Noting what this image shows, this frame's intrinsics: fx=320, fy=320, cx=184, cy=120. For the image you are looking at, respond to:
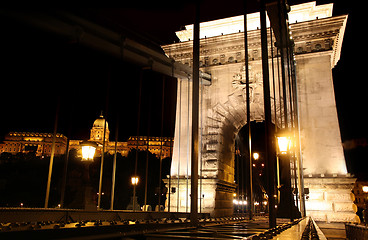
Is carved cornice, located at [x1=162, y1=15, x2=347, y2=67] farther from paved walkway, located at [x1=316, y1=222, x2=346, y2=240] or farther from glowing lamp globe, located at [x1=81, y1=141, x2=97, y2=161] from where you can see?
glowing lamp globe, located at [x1=81, y1=141, x2=97, y2=161]

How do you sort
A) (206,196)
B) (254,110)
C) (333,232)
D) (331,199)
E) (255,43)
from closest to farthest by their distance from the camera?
(333,232)
(331,199)
(206,196)
(255,43)
(254,110)

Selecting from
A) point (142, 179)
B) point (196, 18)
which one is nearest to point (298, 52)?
point (196, 18)

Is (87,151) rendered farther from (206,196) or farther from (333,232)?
(206,196)

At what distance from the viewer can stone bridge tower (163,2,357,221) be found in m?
12.7

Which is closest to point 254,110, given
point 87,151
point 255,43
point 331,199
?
point 255,43

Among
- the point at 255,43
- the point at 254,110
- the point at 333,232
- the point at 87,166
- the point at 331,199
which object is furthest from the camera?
the point at 254,110

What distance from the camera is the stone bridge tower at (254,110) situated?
1267cm

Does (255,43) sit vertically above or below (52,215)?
above

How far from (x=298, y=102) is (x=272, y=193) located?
1043 cm

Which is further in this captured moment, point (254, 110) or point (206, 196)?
point (254, 110)

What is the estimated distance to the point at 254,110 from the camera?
15.8 m

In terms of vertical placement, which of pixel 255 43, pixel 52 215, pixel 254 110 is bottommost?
pixel 52 215

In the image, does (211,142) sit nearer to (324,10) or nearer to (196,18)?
(324,10)

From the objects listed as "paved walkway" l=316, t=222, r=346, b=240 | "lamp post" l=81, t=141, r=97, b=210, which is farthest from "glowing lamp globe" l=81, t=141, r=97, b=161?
"paved walkway" l=316, t=222, r=346, b=240
